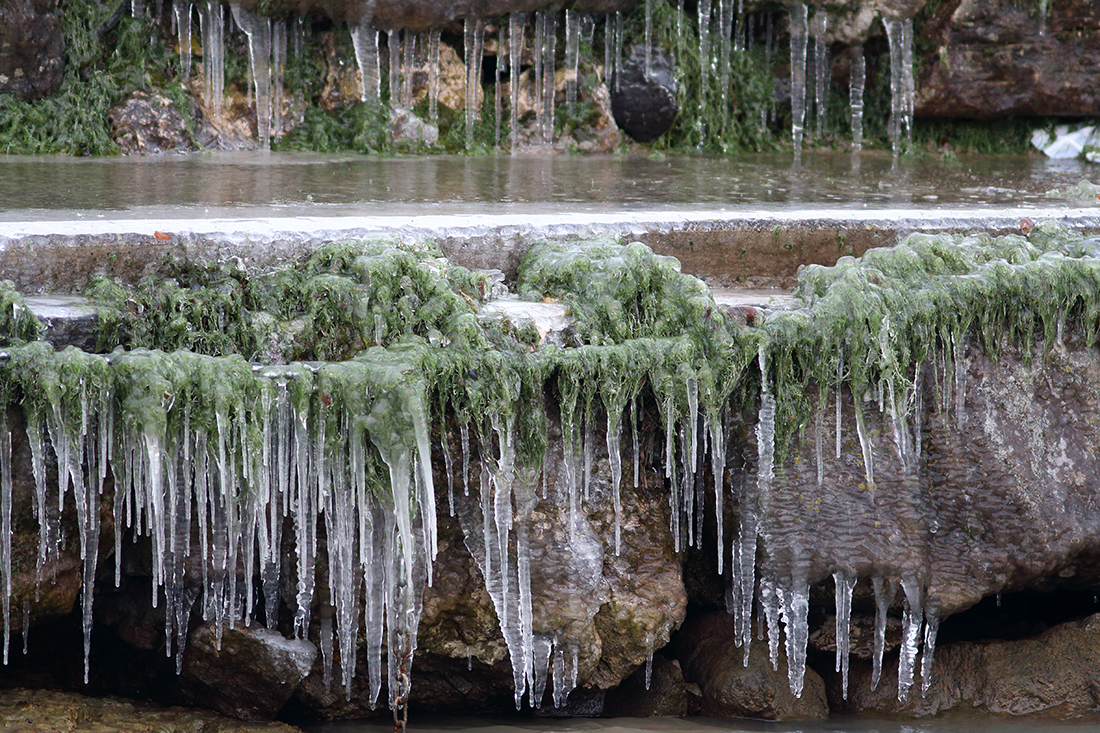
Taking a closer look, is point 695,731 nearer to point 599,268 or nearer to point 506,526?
point 506,526

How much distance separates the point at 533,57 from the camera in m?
8.48

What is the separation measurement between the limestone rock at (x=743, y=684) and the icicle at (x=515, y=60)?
496 cm

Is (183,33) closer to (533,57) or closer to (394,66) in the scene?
(394,66)

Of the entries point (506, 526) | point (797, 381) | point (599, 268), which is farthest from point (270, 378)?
point (797, 381)

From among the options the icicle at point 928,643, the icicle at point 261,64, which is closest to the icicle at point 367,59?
the icicle at point 261,64

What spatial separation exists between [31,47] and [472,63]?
10.4 feet

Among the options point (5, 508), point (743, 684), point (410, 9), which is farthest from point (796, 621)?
point (410, 9)

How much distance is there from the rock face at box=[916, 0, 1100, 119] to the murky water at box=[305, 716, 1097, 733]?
6.19 m

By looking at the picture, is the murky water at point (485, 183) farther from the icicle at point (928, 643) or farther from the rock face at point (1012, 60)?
the icicle at point (928, 643)

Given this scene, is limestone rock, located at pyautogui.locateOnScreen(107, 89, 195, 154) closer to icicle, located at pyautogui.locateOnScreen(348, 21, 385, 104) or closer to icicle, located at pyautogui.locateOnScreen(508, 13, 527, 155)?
icicle, located at pyautogui.locateOnScreen(348, 21, 385, 104)

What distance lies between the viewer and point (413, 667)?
4.14 m

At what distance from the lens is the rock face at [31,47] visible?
7.02 m

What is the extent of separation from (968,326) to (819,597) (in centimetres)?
125

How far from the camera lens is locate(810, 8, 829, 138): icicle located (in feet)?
29.4
